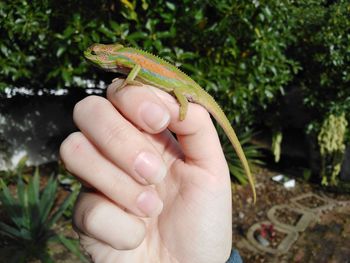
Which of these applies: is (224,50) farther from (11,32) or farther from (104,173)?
(104,173)

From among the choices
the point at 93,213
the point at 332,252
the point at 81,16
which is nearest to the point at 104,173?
the point at 93,213

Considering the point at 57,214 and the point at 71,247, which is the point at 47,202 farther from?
the point at 71,247

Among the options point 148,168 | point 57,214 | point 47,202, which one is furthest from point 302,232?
point 148,168

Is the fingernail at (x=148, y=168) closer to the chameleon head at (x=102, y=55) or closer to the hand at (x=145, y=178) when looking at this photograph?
the hand at (x=145, y=178)

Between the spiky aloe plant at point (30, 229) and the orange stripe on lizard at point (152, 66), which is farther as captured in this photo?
the spiky aloe plant at point (30, 229)

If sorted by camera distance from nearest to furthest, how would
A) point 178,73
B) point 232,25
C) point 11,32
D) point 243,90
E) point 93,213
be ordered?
point 93,213, point 178,73, point 11,32, point 232,25, point 243,90

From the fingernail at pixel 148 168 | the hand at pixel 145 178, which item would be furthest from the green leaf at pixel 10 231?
the fingernail at pixel 148 168
